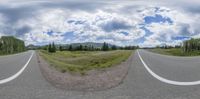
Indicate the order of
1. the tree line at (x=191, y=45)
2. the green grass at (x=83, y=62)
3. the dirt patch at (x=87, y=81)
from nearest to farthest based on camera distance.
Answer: the dirt patch at (x=87, y=81) < the green grass at (x=83, y=62) < the tree line at (x=191, y=45)

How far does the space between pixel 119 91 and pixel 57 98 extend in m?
1.84

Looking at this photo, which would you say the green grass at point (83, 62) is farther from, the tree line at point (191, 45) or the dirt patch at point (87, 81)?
the tree line at point (191, 45)

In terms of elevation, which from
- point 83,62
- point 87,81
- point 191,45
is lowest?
point 83,62

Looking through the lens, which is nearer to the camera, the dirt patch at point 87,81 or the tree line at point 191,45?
the dirt patch at point 87,81

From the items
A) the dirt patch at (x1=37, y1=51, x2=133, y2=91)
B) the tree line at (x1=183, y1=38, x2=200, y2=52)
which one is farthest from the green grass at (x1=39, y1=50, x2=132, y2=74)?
the tree line at (x1=183, y1=38, x2=200, y2=52)

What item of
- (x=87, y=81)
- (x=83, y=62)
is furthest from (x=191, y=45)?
(x=87, y=81)

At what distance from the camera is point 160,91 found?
8.62 meters

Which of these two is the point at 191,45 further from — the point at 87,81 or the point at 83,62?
the point at 87,81

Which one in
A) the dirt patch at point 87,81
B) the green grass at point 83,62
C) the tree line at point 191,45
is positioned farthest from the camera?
the tree line at point 191,45

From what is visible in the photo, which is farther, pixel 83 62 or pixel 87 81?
pixel 83 62

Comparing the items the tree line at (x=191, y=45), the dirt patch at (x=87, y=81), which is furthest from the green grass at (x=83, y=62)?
the tree line at (x=191, y=45)

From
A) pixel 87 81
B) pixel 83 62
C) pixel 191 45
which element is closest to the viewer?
pixel 87 81

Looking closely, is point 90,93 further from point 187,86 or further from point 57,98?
point 187,86

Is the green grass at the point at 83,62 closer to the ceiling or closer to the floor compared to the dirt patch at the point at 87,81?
closer to the floor
